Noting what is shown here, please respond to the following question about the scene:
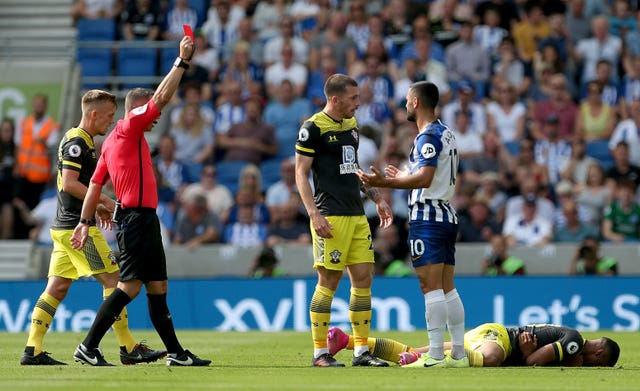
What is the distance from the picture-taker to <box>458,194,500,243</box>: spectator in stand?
66.4 ft

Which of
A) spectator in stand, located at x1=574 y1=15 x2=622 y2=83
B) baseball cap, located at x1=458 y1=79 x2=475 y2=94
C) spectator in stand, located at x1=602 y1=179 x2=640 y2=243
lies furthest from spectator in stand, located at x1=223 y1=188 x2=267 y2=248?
spectator in stand, located at x1=574 y1=15 x2=622 y2=83

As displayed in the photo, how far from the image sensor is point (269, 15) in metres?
25.3

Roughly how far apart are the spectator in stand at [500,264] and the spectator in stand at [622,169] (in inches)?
97.2

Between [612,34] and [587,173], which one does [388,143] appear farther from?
[612,34]

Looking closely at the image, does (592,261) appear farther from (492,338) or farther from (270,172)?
(492,338)

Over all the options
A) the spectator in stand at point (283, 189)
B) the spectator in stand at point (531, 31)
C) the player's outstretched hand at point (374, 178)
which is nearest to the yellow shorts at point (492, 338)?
the player's outstretched hand at point (374, 178)

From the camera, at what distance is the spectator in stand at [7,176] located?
73.2 feet

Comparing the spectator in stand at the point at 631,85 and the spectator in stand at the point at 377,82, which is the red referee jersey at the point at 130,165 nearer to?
the spectator in stand at the point at 377,82

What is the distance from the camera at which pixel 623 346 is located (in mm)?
14297

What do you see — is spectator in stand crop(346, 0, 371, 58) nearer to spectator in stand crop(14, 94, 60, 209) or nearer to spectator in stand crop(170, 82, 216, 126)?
spectator in stand crop(170, 82, 216, 126)

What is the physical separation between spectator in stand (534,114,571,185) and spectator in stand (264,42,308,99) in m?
4.60

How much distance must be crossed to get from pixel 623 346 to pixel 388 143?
7.80 metres

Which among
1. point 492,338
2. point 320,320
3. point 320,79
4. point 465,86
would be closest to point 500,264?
point 465,86

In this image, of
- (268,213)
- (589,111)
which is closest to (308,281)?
(268,213)
